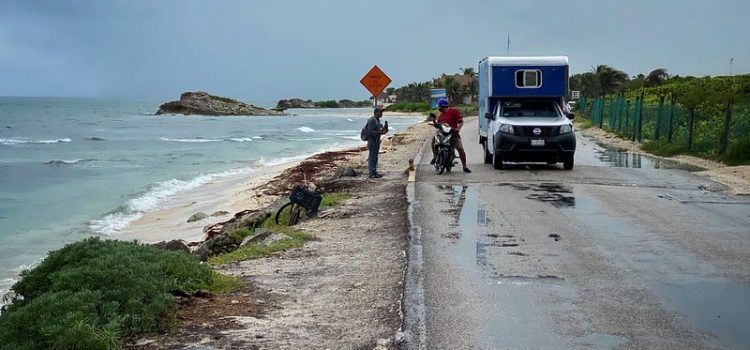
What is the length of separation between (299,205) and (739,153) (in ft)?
42.2

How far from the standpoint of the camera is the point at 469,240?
9930 mm

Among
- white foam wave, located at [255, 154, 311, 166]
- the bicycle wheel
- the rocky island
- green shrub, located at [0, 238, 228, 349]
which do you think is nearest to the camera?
green shrub, located at [0, 238, 228, 349]

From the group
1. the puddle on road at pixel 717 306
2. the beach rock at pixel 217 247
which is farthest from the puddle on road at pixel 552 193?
the puddle on road at pixel 717 306

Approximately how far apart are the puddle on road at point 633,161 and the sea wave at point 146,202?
42.2 ft

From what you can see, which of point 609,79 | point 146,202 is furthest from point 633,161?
point 609,79

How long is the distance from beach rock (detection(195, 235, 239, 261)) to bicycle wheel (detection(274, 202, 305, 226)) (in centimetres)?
99

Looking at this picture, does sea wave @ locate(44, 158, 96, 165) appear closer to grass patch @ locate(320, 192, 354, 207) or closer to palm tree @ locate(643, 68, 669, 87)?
grass patch @ locate(320, 192, 354, 207)

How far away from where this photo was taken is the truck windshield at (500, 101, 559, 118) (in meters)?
19.8

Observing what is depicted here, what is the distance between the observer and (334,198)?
14.6m

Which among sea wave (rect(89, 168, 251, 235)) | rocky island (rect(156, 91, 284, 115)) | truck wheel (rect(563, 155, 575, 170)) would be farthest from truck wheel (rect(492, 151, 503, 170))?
rocky island (rect(156, 91, 284, 115))

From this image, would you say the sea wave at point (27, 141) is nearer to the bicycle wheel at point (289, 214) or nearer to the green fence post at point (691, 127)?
the green fence post at point (691, 127)

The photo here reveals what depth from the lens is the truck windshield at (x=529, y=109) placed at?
19.8 m

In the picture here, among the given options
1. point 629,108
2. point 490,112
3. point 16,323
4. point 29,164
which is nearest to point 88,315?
point 16,323

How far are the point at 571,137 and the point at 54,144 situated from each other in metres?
44.1
